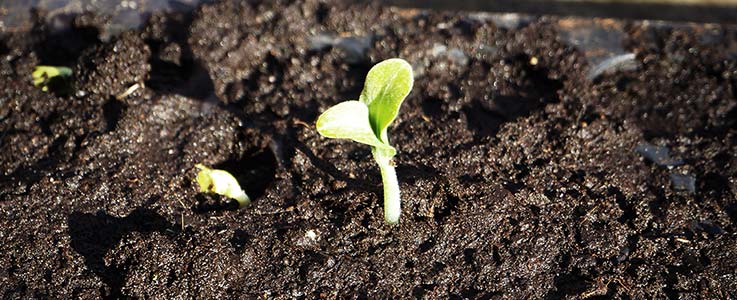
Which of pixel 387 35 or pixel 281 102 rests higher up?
pixel 387 35

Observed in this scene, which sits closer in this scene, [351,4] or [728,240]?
[728,240]

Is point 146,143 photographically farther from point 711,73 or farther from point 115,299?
point 711,73

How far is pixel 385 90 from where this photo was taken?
3.58 feet

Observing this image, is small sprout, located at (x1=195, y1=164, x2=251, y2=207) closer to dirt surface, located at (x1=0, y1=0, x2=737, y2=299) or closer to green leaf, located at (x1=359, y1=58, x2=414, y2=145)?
dirt surface, located at (x1=0, y1=0, x2=737, y2=299)

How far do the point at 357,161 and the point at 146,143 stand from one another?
0.38 meters

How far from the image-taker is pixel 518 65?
5.12 feet

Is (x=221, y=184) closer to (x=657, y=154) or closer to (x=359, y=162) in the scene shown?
(x=359, y=162)

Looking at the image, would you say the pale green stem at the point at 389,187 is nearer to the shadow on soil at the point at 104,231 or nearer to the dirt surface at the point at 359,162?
the dirt surface at the point at 359,162

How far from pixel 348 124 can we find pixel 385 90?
8 centimetres

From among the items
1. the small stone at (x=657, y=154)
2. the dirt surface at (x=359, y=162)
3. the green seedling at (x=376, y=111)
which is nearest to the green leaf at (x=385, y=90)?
the green seedling at (x=376, y=111)

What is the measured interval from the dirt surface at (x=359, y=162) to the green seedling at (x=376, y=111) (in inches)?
7.8

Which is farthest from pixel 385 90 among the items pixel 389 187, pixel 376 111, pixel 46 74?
pixel 46 74

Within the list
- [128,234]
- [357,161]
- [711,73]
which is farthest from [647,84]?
[128,234]

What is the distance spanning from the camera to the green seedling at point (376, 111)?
1.05 metres
